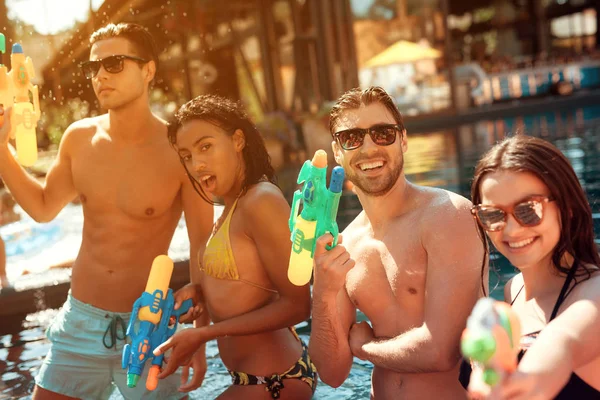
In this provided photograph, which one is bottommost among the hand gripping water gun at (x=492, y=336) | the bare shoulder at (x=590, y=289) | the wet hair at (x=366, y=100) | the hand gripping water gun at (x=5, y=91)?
the bare shoulder at (x=590, y=289)

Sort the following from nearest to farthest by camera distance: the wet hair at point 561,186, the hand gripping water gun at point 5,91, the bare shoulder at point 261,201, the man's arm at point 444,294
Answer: the wet hair at point 561,186
the man's arm at point 444,294
the bare shoulder at point 261,201
the hand gripping water gun at point 5,91

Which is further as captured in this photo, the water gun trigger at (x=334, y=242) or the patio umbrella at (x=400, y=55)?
the patio umbrella at (x=400, y=55)

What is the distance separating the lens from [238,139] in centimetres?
→ 336

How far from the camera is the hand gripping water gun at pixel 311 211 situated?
97.3 inches

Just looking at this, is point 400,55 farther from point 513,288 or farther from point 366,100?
point 513,288

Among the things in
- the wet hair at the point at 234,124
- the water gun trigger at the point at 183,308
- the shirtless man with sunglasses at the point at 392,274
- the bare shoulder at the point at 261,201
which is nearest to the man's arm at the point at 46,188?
the wet hair at the point at 234,124

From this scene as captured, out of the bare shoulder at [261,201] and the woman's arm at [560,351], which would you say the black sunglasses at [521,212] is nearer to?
the woman's arm at [560,351]

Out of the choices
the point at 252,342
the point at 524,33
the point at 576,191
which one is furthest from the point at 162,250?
the point at 524,33

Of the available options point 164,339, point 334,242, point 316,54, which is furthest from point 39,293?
point 316,54

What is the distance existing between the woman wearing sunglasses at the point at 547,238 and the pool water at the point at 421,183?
37 centimetres

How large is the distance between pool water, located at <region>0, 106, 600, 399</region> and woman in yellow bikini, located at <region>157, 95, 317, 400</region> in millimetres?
860

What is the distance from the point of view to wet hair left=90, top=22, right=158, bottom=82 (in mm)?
3832

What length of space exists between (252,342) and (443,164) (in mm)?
9777

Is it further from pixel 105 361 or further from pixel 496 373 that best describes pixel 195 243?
pixel 496 373
